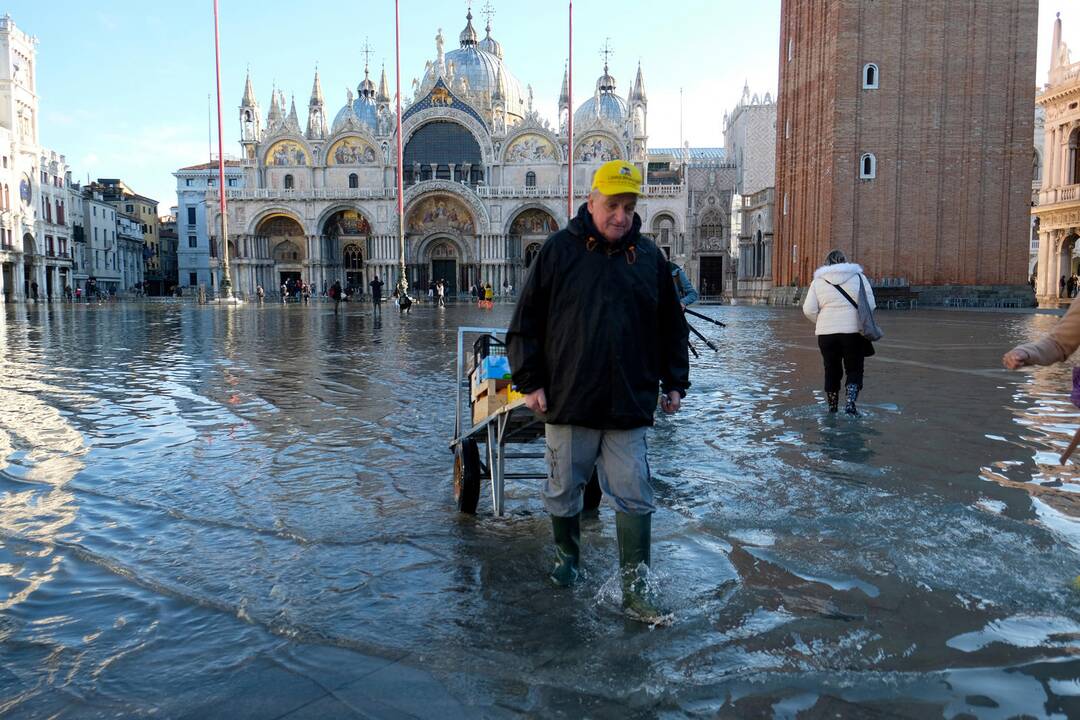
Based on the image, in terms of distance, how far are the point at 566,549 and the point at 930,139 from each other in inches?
1398

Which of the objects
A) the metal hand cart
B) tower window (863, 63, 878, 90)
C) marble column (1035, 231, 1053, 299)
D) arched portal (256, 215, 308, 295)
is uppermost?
tower window (863, 63, 878, 90)

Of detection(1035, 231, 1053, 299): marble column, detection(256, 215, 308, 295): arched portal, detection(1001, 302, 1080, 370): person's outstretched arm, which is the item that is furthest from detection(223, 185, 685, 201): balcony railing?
detection(1001, 302, 1080, 370): person's outstretched arm

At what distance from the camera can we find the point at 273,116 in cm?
6556

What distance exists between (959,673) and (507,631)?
4.90ft

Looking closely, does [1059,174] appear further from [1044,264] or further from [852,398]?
[852,398]

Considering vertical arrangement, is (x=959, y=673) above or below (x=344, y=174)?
below

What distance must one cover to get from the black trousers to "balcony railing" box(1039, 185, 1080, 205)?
31918 millimetres

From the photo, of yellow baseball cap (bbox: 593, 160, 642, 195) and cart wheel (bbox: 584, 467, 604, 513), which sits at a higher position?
yellow baseball cap (bbox: 593, 160, 642, 195)

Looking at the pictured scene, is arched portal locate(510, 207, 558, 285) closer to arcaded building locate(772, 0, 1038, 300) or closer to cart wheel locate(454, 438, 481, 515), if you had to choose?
arcaded building locate(772, 0, 1038, 300)

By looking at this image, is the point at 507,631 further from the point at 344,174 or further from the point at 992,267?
the point at 344,174

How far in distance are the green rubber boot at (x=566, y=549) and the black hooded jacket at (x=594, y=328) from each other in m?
0.44

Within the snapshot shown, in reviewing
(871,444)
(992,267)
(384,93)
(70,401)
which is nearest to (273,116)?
(384,93)

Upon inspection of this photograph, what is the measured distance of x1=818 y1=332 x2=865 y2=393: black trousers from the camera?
24.6 ft

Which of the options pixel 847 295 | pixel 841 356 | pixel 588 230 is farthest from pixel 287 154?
pixel 588 230
